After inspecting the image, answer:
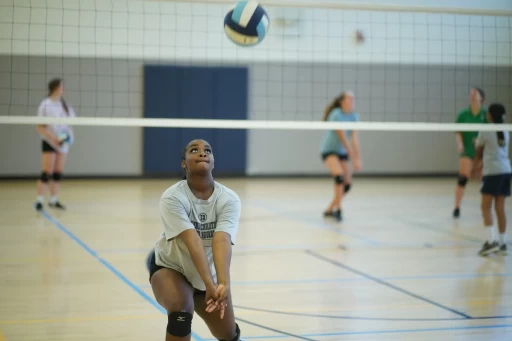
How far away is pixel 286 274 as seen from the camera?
7.62 meters

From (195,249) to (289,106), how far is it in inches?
515

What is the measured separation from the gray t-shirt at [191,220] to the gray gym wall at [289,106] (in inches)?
434


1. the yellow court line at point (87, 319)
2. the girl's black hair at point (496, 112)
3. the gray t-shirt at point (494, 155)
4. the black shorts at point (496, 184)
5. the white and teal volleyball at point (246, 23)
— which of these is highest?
the white and teal volleyball at point (246, 23)

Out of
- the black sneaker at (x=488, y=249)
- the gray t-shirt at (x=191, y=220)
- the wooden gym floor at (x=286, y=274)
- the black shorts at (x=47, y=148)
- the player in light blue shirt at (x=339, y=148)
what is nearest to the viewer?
the gray t-shirt at (x=191, y=220)

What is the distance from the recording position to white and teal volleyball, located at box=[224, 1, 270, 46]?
666 cm

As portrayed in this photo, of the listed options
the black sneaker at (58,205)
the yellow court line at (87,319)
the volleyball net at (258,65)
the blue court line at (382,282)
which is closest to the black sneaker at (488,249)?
the blue court line at (382,282)

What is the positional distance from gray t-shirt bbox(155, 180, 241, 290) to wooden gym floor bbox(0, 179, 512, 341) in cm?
109

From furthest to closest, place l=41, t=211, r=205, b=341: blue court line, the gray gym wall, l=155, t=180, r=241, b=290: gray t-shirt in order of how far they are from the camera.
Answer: the gray gym wall
l=41, t=211, r=205, b=341: blue court line
l=155, t=180, r=241, b=290: gray t-shirt

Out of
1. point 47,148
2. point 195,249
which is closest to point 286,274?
point 195,249

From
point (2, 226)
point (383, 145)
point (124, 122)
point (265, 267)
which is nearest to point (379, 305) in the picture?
point (265, 267)

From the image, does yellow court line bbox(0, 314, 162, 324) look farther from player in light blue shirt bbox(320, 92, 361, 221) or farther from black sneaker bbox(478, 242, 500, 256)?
player in light blue shirt bbox(320, 92, 361, 221)

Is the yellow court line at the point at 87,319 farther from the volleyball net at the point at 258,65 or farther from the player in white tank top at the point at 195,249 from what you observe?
the volleyball net at the point at 258,65

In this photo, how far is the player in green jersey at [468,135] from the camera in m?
10.5

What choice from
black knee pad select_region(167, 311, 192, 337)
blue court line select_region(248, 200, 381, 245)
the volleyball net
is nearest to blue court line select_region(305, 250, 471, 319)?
blue court line select_region(248, 200, 381, 245)
